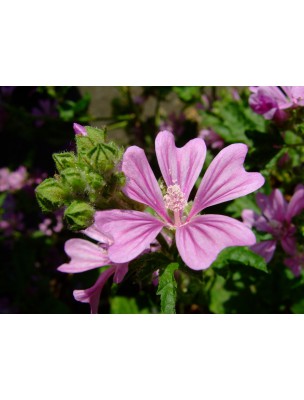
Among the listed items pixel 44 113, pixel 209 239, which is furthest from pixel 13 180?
pixel 209 239

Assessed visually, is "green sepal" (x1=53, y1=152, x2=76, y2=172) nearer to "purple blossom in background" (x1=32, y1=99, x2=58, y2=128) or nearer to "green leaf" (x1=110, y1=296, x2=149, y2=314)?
"green leaf" (x1=110, y1=296, x2=149, y2=314)

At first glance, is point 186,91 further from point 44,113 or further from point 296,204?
point 296,204

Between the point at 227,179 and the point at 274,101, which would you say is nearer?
the point at 227,179

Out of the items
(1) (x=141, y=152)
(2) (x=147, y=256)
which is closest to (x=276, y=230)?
(2) (x=147, y=256)

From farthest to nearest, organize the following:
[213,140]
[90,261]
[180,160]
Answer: [213,140] < [90,261] < [180,160]

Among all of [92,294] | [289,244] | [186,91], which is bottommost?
[92,294]

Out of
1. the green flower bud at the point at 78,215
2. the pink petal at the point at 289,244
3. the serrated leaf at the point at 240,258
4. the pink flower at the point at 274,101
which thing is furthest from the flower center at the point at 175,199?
the pink petal at the point at 289,244

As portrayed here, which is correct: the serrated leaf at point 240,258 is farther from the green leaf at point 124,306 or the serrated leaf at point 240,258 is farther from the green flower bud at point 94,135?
the green leaf at point 124,306
